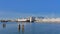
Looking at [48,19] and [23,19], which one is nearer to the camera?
[23,19]

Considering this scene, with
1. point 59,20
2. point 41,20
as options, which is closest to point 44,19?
point 41,20

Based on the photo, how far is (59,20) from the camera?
12356cm

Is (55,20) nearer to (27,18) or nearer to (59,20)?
(59,20)

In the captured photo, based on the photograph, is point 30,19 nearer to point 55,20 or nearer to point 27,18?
point 27,18

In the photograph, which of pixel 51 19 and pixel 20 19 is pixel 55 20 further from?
pixel 20 19

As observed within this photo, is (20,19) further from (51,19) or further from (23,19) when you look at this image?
(51,19)

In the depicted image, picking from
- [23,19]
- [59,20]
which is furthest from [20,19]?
[59,20]

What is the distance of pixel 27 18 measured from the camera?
102 m

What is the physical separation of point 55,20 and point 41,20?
41.6 ft

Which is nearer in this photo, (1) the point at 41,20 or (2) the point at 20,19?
(2) the point at 20,19

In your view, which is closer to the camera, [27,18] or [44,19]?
[27,18]

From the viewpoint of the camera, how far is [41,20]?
126 m

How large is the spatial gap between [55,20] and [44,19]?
10.3m

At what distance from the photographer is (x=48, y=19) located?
124 m
